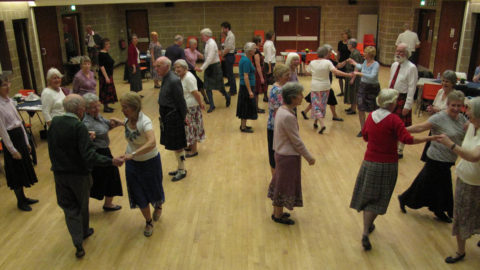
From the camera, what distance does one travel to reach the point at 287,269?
3498 millimetres

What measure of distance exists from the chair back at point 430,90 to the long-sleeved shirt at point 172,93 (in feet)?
15.7

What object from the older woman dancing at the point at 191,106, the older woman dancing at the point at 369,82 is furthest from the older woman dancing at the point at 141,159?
the older woman dancing at the point at 369,82

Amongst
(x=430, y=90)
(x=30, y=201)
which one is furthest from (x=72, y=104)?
(x=430, y=90)

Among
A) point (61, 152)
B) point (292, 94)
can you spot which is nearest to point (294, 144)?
point (292, 94)

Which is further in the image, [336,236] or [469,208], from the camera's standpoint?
[336,236]

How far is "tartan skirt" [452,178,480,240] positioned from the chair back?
4.43 metres

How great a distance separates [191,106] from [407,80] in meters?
2.91

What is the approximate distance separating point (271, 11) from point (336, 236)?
484 inches

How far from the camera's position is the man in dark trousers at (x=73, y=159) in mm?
3344

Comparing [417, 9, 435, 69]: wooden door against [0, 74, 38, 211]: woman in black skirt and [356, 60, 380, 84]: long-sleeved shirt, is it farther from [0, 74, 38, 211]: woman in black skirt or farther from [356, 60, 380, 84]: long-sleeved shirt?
[0, 74, 38, 211]: woman in black skirt

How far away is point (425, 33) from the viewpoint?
39.2 feet

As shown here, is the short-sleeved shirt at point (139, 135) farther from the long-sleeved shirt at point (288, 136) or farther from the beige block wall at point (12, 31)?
the beige block wall at point (12, 31)

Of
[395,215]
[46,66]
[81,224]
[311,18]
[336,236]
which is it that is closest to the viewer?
[81,224]

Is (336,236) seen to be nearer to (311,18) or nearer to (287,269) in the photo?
(287,269)
